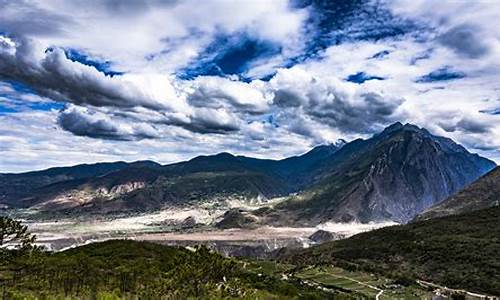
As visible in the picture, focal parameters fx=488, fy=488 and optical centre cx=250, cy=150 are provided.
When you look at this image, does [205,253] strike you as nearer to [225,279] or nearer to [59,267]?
[225,279]

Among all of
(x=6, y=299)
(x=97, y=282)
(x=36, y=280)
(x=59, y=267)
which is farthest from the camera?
(x=59, y=267)

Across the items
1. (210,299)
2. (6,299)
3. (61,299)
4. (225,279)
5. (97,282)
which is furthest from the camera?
(97,282)

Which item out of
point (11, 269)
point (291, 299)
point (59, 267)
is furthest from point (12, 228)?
point (291, 299)

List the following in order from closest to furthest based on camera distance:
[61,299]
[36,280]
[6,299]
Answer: [6,299] → [61,299] → [36,280]

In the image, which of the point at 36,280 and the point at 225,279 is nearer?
the point at 225,279

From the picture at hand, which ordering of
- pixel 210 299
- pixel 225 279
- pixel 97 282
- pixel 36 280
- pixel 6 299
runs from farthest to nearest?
pixel 97 282, pixel 36 280, pixel 225 279, pixel 210 299, pixel 6 299

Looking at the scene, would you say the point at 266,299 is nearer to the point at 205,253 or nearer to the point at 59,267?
the point at 205,253

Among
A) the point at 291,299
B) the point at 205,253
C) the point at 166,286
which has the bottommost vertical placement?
the point at 291,299

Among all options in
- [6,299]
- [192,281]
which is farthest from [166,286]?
[6,299]

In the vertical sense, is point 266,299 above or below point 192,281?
below
